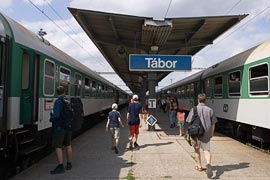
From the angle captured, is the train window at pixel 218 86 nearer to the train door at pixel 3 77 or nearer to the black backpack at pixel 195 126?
the black backpack at pixel 195 126

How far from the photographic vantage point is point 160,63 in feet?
49.0

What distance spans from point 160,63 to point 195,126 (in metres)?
7.38

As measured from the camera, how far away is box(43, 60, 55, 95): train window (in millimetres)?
9620

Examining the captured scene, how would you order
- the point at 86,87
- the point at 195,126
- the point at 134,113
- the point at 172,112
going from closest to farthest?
the point at 195,126 < the point at 134,113 < the point at 86,87 < the point at 172,112

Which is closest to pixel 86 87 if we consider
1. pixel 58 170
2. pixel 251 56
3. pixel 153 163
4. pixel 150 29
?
pixel 150 29

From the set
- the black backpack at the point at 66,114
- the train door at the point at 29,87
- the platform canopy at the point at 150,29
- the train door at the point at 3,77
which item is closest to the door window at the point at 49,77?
the train door at the point at 29,87

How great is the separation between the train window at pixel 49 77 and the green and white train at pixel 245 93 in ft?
19.3

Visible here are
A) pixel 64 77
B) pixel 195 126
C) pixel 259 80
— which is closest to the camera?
pixel 195 126

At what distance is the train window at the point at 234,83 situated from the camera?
12.5 metres

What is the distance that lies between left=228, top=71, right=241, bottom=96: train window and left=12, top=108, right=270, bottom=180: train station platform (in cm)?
186

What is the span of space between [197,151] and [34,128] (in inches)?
151

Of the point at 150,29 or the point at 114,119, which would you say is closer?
the point at 114,119

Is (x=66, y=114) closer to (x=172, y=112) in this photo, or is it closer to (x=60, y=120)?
(x=60, y=120)

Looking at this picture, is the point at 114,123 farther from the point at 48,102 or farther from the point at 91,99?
the point at 91,99
